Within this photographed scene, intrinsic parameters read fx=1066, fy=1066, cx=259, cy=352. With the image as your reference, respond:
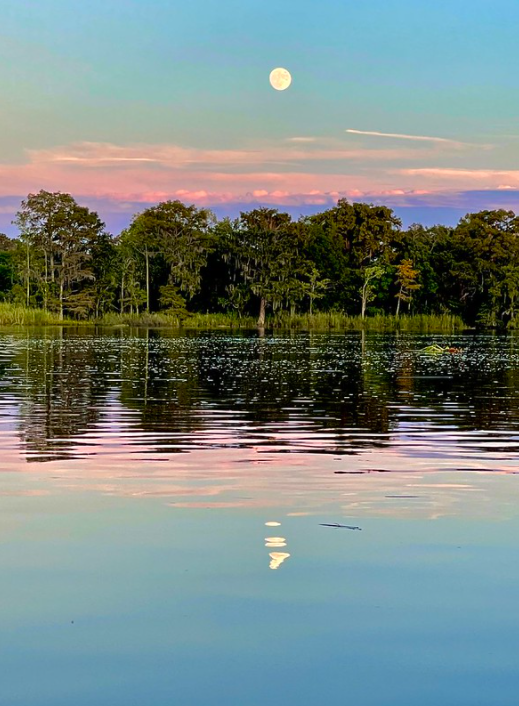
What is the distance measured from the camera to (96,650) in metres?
5.95

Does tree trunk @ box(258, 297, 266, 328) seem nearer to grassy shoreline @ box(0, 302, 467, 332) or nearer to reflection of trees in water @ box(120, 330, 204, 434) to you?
grassy shoreline @ box(0, 302, 467, 332)

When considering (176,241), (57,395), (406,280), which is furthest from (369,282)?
(57,395)

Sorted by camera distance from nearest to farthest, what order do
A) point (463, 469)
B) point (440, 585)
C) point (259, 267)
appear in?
point (440, 585) → point (463, 469) → point (259, 267)

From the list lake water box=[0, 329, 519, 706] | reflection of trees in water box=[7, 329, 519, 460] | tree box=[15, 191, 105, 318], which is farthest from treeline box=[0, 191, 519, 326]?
lake water box=[0, 329, 519, 706]

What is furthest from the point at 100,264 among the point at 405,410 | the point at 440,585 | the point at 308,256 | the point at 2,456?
the point at 440,585

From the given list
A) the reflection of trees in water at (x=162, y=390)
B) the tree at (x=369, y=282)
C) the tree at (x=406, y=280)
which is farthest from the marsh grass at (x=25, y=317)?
the reflection of trees in water at (x=162, y=390)

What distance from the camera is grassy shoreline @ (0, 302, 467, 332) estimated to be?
308 feet

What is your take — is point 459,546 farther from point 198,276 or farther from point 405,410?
point 198,276

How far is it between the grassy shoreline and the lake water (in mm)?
76770

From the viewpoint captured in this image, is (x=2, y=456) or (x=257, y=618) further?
(x=2, y=456)

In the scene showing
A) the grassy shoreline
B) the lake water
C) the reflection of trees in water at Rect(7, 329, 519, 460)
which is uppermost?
the grassy shoreline

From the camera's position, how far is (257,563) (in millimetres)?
7734

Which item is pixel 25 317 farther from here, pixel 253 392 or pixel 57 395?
pixel 57 395

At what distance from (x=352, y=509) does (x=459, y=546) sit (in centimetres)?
160
